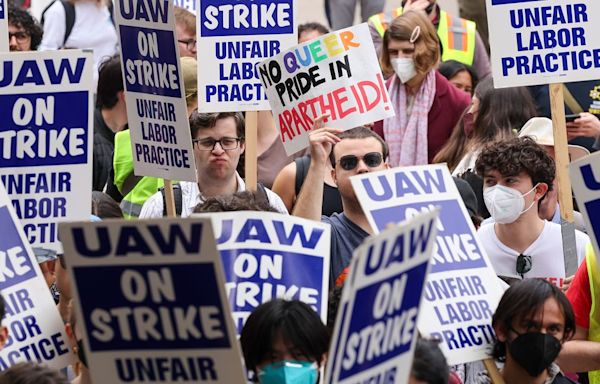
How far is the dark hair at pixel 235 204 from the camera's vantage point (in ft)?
23.2

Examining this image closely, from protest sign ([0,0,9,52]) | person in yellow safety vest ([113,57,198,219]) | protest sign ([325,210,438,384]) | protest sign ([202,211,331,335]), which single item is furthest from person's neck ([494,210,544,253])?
protest sign ([325,210,438,384])

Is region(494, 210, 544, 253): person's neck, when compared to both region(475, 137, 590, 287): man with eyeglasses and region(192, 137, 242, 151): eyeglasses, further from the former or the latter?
region(192, 137, 242, 151): eyeglasses

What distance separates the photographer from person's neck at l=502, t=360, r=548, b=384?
21.2ft

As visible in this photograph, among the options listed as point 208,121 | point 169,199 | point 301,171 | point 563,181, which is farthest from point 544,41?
point 169,199

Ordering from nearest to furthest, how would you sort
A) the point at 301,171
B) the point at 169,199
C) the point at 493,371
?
the point at 493,371 < the point at 169,199 < the point at 301,171

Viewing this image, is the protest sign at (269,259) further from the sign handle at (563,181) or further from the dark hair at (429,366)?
the sign handle at (563,181)

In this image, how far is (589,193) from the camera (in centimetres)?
631

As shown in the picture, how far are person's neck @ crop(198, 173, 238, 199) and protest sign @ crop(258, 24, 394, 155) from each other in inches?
14.4

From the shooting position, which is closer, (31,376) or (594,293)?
(31,376)

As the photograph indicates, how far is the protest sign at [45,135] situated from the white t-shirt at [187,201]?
75cm

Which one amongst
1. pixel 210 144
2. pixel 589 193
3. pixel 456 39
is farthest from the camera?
pixel 456 39

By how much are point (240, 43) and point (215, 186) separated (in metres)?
1.01

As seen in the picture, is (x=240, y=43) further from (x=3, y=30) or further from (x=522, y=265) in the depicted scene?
(x=522, y=265)

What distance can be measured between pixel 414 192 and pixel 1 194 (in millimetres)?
1640
